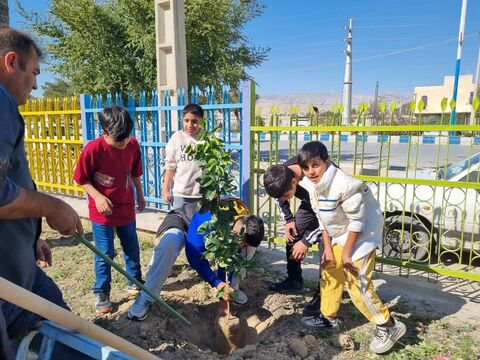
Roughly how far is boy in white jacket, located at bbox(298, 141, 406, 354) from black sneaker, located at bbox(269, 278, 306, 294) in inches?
30.5

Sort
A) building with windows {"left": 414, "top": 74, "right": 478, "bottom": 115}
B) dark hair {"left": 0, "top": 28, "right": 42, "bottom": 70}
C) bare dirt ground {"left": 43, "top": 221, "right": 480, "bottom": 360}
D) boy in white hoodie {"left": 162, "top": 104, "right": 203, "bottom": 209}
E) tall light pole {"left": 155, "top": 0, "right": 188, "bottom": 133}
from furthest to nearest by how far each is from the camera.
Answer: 1. building with windows {"left": 414, "top": 74, "right": 478, "bottom": 115}
2. tall light pole {"left": 155, "top": 0, "right": 188, "bottom": 133}
3. boy in white hoodie {"left": 162, "top": 104, "right": 203, "bottom": 209}
4. bare dirt ground {"left": 43, "top": 221, "right": 480, "bottom": 360}
5. dark hair {"left": 0, "top": 28, "right": 42, "bottom": 70}

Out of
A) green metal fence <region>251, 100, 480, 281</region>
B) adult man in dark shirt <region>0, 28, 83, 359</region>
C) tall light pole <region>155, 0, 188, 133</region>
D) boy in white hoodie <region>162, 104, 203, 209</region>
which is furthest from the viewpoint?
tall light pole <region>155, 0, 188, 133</region>

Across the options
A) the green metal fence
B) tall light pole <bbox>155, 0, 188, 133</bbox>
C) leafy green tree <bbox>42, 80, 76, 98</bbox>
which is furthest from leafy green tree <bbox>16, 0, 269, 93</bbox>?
the green metal fence

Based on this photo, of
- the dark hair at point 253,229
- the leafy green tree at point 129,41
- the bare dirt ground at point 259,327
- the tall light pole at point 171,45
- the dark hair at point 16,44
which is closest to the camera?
the dark hair at point 16,44

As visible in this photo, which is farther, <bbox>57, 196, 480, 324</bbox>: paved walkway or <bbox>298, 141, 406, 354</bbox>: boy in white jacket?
<bbox>57, 196, 480, 324</bbox>: paved walkway

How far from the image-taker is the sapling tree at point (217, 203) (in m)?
2.53

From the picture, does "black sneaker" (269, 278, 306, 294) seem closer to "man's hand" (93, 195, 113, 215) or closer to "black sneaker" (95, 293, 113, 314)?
"black sneaker" (95, 293, 113, 314)

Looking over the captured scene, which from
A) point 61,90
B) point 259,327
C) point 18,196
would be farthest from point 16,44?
point 61,90

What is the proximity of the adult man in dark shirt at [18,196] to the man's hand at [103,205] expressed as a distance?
0.92 meters

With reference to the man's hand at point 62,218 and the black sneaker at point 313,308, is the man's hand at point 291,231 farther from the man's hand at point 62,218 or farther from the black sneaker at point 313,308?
the man's hand at point 62,218

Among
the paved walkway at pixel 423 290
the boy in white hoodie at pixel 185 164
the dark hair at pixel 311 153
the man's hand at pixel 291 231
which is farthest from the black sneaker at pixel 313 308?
the boy in white hoodie at pixel 185 164

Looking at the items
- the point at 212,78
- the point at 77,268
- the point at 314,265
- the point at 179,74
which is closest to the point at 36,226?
the point at 77,268

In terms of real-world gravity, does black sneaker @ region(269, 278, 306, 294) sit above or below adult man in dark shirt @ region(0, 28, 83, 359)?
below

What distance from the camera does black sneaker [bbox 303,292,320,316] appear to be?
9.52ft
